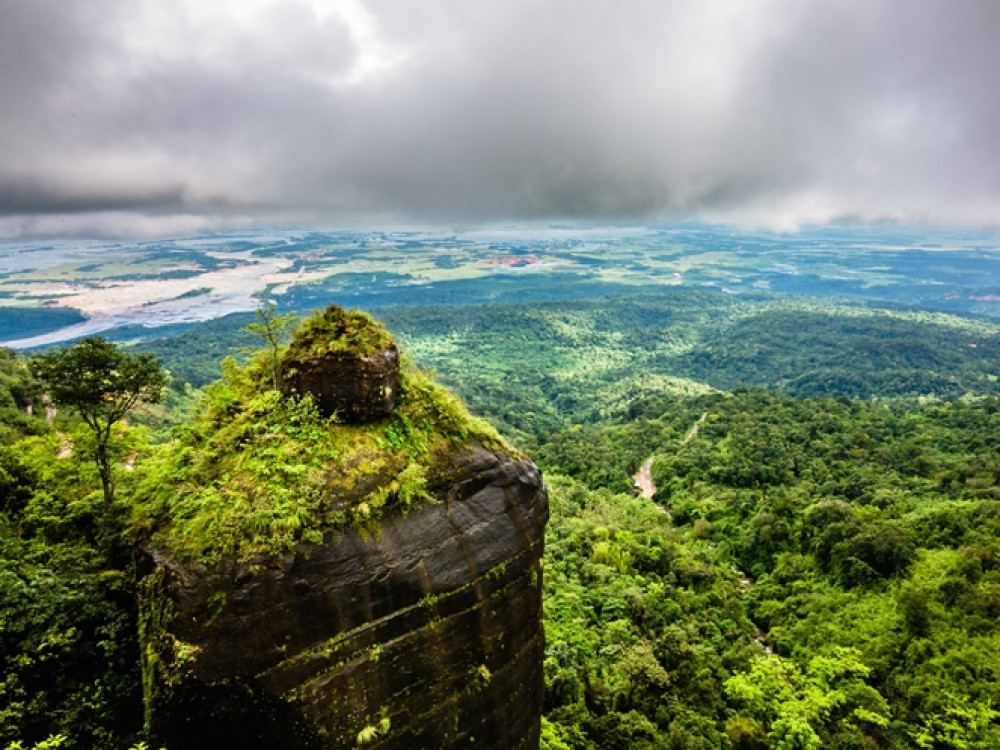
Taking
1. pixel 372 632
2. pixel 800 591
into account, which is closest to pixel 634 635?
pixel 800 591

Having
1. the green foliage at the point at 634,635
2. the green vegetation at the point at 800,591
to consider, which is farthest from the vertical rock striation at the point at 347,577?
the green vegetation at the point at 800,591

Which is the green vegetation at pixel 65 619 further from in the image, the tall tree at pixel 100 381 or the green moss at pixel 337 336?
the green moss at pixel 337 336

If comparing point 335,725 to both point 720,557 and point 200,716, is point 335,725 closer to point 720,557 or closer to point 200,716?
point 200,716

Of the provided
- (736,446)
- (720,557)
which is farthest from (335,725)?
(736,446)

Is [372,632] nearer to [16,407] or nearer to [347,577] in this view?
[347,577]

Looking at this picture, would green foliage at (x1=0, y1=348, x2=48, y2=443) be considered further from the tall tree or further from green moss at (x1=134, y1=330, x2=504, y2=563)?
green moss at (x1=134, y1=330, x2=504, y2=563)
